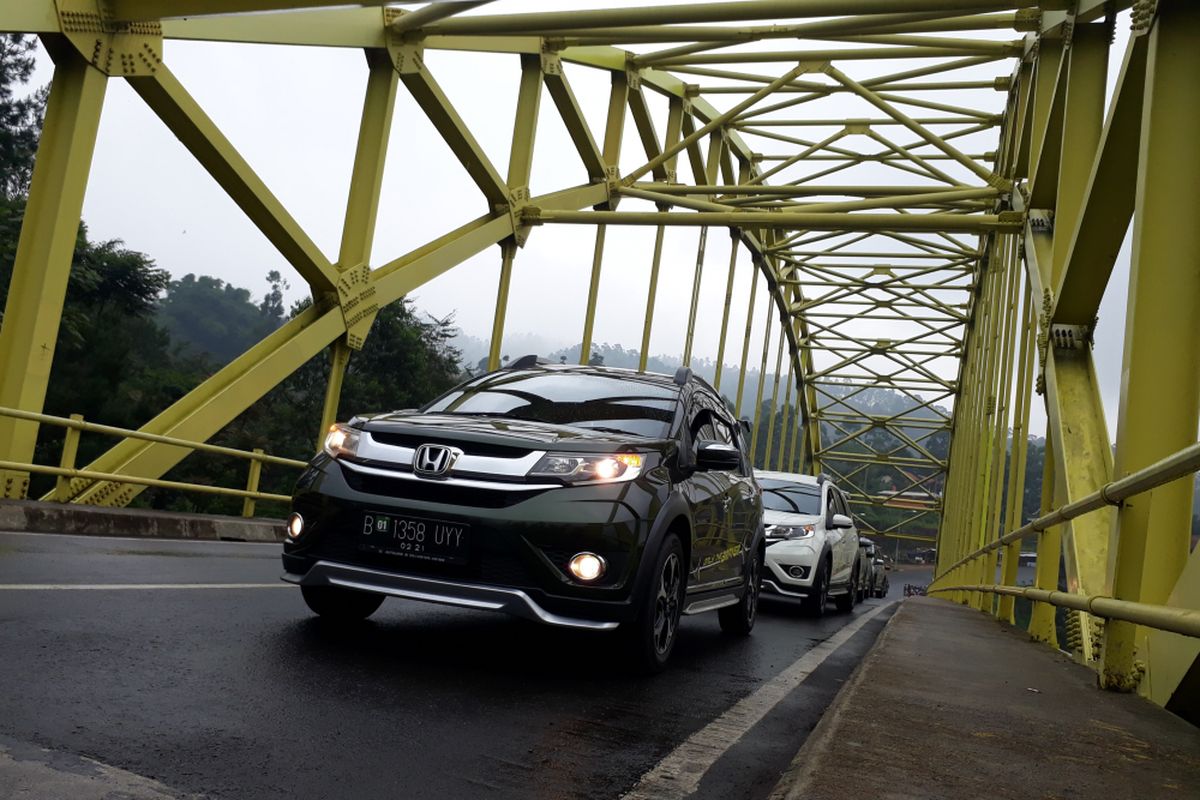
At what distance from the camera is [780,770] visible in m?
3.95

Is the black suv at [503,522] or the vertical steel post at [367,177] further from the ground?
the vertical steel post at [367,177]

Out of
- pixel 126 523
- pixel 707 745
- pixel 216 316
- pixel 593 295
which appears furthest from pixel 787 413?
pixel 216 316

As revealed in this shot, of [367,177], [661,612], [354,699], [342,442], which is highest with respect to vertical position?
[367,177]

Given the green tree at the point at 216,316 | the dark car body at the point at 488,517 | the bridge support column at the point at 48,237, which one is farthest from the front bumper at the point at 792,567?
the green tree at the point at 216,316

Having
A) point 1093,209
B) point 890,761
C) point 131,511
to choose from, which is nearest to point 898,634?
point 1093,209

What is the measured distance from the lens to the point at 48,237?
1019cm

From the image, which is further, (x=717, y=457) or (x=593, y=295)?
(x=593, y=295)

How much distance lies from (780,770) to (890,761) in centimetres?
65

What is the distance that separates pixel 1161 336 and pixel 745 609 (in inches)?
150

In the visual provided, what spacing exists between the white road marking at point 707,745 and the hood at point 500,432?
4.37 ft

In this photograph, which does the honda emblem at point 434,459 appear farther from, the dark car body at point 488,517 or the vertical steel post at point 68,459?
Result: the vertical steel post at point 68,459

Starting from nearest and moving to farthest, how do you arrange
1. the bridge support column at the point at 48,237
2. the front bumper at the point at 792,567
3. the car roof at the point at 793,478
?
the bridge support column at the point at 48,237 < the front bumper at the point at 792,567 < the car roof at the point at 793,478

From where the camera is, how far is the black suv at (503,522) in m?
5.06

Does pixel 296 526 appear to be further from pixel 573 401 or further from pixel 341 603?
pixel 573 401
